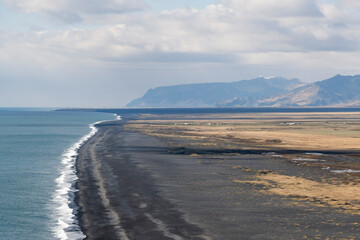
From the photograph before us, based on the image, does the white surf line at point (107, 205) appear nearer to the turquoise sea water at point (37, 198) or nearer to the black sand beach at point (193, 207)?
the black sand beach at point (193, 207)

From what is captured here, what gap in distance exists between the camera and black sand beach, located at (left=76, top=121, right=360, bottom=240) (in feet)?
96.5

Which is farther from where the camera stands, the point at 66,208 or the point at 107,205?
the point at 107,205

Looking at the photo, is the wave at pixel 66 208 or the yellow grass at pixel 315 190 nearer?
the wave at pixel 66 208

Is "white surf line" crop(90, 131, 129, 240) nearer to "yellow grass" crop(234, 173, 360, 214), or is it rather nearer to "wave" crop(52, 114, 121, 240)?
"wave" crop(52, 114, 121, 240)

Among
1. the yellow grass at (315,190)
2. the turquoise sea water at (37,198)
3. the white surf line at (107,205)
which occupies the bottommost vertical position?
the turquoise sea water at (37,198)

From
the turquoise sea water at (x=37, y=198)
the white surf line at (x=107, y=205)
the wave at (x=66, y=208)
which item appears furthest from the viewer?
the turquoise sea water at (x=37, y=198)

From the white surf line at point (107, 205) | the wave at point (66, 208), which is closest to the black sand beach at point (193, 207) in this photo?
the white surf line at point (107, 205)

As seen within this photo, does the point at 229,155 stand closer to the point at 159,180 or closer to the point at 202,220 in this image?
the point at 159,180

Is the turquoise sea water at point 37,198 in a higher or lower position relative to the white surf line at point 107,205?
lower

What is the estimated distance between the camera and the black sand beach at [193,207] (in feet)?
96.5

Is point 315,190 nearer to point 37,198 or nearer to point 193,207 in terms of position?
point 193,207

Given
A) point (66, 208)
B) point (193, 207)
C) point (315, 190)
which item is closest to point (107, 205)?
point (66, 208)

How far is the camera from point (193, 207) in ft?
119

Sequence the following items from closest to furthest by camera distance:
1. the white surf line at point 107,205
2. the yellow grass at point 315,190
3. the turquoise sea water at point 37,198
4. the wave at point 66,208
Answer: the white surf line at point 107,205, the wave at point 66,208, the turquoise sea water at point 37,198, the yellow grass at point 315,190
